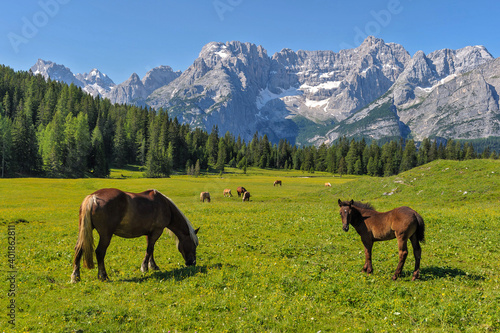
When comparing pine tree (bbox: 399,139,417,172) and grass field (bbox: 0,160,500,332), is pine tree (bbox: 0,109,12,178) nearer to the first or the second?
grass field (bbox: 0,160,500,332)

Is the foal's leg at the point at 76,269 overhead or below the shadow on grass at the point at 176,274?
overhead

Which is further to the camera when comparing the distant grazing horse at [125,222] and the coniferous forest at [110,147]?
the coniferous forest at [110,147]

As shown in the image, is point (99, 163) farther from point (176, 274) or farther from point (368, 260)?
point (368, 260)

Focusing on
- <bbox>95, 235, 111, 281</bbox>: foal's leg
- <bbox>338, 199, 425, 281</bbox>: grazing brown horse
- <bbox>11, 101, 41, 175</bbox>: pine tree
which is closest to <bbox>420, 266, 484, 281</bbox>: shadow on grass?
<bbox>338, 199, 425, 281</bbox>: grazing brown horse

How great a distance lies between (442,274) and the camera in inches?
463

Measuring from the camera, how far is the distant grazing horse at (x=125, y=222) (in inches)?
425

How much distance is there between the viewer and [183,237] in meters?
12.9

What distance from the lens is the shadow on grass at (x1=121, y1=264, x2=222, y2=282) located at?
1120cm

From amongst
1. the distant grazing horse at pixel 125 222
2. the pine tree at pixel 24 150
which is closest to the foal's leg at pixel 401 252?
the distant grazing horse at pixel 125 222

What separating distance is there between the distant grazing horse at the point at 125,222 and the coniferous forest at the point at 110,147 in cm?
9897

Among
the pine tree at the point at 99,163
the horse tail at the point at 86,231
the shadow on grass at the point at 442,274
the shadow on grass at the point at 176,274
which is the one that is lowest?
the shadow on grass at the point at 176,274

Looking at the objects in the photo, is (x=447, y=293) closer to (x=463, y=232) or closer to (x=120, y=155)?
(x=463, y=232)

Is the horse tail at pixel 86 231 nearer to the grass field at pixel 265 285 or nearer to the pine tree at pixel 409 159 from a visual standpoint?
the grass field at pixel 265 285

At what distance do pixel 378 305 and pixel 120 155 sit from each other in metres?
147
